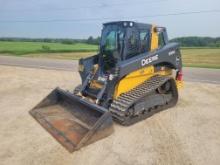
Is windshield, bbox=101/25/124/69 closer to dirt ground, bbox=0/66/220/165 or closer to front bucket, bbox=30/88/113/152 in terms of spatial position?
front bucket, bbox=30/88/113/152

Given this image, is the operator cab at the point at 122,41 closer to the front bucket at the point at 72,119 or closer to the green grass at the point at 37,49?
the front bucket at the point at 72,119

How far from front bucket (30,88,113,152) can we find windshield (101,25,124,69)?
55.9 inches

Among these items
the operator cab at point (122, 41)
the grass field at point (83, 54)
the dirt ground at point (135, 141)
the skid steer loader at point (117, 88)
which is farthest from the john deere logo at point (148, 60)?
the grass field at point (83, 54)

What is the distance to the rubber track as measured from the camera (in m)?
6.08

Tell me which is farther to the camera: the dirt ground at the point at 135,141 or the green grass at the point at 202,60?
the green grass at the point at 202,60

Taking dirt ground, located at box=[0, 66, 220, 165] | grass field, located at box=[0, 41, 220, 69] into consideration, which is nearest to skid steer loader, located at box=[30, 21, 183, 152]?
dirt ground, located at box=[0, 66, 220, 165]

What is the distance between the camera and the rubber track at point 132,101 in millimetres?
6078

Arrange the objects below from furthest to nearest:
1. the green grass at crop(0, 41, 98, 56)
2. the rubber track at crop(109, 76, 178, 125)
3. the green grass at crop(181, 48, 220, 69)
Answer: the green grass at crop(0, 41, 98, 56), the green grass at crop(181, 48, 220, 69), the rubber track at crop(109, 76, 178, 125)

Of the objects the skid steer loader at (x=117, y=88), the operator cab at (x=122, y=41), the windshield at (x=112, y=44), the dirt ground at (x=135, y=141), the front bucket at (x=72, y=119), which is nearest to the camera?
the dirt ground at (x=135, y=141)

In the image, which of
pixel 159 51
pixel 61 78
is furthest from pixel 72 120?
pixel 61 78

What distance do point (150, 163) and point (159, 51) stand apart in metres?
3.80

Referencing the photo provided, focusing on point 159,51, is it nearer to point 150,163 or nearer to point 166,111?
point 166,111

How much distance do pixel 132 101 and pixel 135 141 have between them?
1098 mm

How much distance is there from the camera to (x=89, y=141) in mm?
5184
